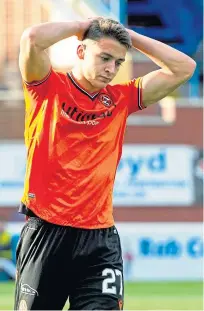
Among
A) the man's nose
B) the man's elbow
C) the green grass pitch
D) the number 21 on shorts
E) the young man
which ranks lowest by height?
the green grass pitch

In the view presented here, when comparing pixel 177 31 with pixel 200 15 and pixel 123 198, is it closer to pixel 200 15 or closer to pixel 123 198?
pixel 200 15

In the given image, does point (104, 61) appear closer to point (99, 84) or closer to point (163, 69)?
point (99, 84)

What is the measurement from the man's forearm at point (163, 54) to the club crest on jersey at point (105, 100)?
1.27ft

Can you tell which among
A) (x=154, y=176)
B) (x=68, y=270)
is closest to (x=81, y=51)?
(x=68, y=270)

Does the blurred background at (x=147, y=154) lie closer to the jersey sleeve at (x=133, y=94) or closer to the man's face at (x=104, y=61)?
the jersey sleeve at (x=133, y=94)

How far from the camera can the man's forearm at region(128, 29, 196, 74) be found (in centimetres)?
669

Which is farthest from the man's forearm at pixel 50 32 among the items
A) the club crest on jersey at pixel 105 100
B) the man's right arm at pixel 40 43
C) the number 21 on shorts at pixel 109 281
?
the number 21 on shorts at pixel 109 281

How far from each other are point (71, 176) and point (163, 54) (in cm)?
102

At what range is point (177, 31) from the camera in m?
25.5

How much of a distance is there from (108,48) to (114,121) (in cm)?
47

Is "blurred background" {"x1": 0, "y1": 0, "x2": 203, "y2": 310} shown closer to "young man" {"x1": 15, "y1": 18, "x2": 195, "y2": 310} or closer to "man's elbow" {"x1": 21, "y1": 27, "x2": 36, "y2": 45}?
"young man" {"x1": 15, "y1": 18, "x2": 195, "y2": 310}

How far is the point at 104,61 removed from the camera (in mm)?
6301

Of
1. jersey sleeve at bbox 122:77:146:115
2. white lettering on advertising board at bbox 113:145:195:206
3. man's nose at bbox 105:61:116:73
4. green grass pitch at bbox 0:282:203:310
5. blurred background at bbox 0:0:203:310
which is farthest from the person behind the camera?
white lettering on advertising board at bbox 113:145:195:206

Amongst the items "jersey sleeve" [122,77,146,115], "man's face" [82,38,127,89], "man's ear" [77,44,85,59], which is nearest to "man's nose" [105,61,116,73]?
"man's face" [82,38,127,89]
